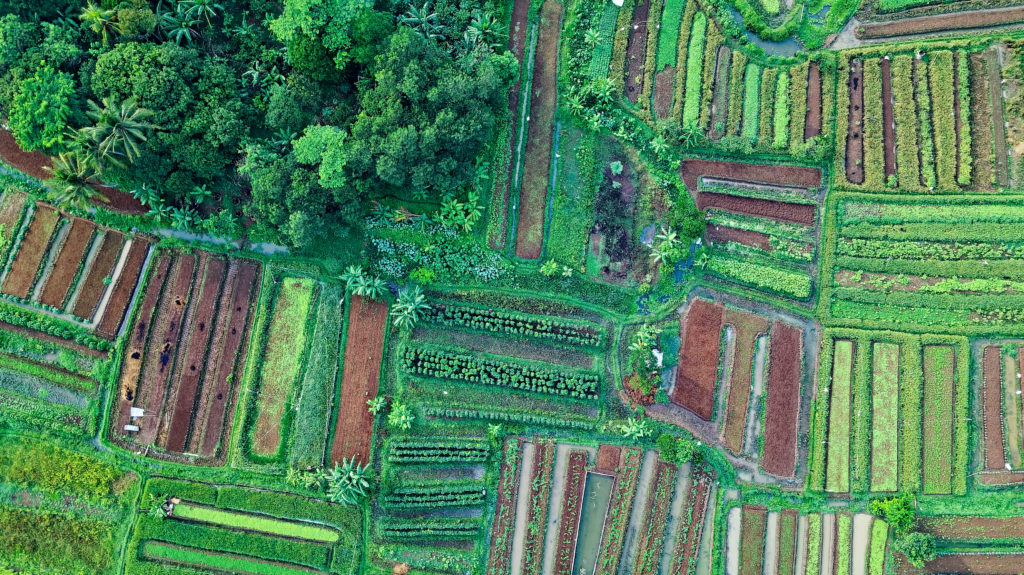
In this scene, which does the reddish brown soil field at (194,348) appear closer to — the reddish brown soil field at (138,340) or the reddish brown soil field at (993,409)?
the reddish brown soil field at (138,340)

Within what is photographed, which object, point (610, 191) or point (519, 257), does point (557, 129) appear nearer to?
point (610, 191)

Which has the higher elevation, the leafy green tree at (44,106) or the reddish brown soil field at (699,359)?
the leafy green tree at (44,106)

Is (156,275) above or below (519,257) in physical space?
below

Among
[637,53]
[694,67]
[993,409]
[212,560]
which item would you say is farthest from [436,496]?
[993,409]

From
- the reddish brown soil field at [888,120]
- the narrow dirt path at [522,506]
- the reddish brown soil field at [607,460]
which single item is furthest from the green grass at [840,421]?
the narrow dirt path at [522,506]

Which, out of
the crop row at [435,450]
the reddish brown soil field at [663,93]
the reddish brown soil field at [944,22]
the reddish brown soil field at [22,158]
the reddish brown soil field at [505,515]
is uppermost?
the reddish brown soil field at [944,22]

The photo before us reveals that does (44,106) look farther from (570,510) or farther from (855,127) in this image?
(855,127)

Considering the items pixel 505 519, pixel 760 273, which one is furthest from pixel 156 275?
pixel 760 273
